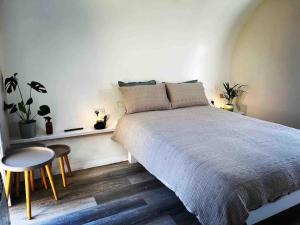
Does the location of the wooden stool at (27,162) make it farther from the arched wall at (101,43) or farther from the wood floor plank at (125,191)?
the arched wall at (101,43)

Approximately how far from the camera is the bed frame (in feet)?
4.99

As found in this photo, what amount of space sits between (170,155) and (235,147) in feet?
1.64

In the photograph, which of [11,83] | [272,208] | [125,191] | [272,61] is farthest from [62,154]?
[272,61]

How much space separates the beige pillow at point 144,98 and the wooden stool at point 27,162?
41.1 inches

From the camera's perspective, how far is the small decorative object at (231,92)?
3727 mm

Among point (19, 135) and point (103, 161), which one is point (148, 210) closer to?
point (103, 161)

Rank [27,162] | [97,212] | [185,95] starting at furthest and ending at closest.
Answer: [185,95] → [97,212] → [27,162]

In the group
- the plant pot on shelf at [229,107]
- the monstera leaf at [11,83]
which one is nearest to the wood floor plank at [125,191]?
the monstera leaf at [11,83]

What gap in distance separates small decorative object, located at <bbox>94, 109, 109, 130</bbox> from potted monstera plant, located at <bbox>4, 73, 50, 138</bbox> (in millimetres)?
602

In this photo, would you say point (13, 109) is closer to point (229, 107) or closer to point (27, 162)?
point (27, 162)

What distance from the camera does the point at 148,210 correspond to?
6.79 feet

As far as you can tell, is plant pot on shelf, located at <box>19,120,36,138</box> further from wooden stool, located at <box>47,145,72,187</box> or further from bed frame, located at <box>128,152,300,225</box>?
bed frame, located at <box>128,152,300,225</box>

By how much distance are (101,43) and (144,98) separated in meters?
0.83

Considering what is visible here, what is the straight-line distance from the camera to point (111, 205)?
7.01ft
